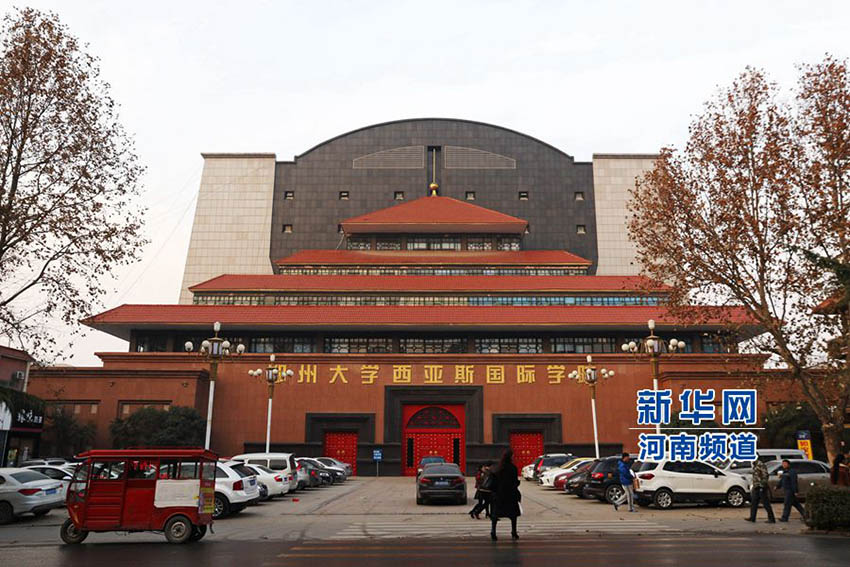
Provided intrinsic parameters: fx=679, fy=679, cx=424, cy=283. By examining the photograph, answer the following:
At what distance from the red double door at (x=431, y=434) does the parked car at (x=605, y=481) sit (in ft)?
62.0

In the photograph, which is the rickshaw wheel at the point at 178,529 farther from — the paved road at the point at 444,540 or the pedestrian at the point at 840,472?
the pedestrian at the point at 840,472

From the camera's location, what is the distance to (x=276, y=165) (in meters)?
71.4

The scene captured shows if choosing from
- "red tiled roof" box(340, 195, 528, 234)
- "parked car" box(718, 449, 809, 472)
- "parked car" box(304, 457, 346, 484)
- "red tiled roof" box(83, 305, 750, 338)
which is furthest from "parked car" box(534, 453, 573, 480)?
"red tiled roof" box(340, 195, 528, 234)

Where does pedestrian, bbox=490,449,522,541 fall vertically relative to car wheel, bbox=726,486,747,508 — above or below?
above

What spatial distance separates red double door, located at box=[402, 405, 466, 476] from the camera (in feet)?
132

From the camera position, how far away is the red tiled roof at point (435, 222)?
56.6m

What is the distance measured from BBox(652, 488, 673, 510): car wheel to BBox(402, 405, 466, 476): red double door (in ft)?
68.4

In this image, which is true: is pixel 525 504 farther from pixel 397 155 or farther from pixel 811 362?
pixel 397 155

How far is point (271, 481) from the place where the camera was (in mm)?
23844

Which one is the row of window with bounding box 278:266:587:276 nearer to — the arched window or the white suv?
the arched window

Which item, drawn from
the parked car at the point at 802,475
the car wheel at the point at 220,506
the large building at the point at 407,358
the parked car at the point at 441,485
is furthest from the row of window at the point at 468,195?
the car wheel at the point at 220,506

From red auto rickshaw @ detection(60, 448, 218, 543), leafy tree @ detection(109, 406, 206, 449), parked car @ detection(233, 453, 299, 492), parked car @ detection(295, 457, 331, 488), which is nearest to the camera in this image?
red auto rickshaw @ detection(60, 448, 218, 543)

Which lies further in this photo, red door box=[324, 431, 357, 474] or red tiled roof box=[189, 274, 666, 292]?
red tiled roof box=[189, 274, 666, 292]

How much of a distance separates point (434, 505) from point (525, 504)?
2939mm
